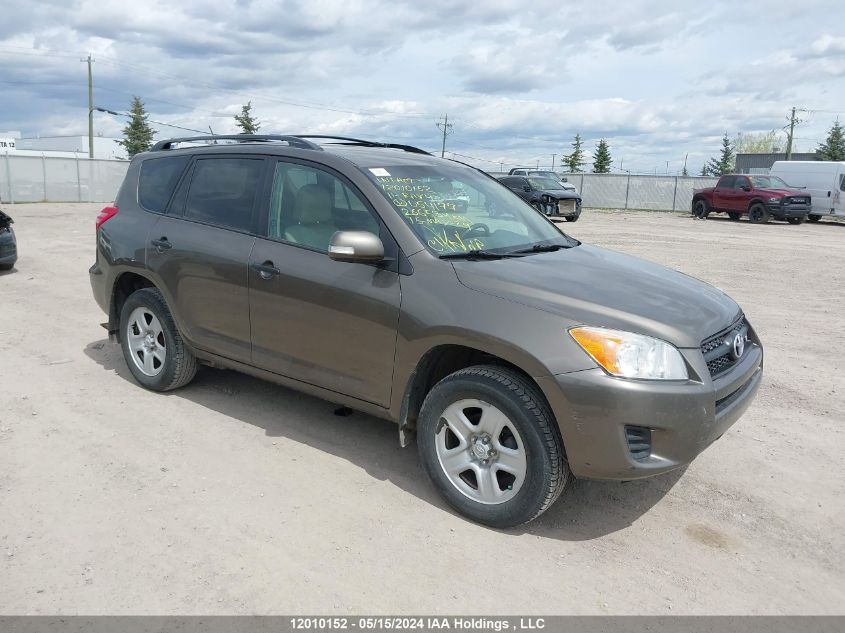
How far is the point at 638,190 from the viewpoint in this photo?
1553 inches

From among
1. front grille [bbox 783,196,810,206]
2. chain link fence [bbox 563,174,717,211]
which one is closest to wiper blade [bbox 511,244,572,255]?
front grille [bbox 783,196,810,206]

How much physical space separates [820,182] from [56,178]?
3323 centimetres

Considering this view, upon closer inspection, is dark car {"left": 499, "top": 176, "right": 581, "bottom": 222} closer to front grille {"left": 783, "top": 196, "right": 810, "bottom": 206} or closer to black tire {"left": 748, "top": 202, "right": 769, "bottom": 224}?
black tire {"left": 748, "top": 202, "right": 769, "bottom": 224}

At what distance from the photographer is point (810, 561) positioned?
3.25 meters

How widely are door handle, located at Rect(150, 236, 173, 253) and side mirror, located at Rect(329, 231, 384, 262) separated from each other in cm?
179

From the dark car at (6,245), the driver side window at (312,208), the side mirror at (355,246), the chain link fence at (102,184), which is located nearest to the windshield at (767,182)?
the chain link fence at (102,184)

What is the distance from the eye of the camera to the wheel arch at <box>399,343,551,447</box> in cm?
362

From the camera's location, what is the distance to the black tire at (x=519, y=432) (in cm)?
323

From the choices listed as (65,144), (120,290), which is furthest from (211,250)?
(65,144)

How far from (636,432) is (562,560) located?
2.24 feet

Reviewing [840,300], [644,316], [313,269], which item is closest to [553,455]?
[644,316]

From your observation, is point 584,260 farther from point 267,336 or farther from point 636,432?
point 267,336

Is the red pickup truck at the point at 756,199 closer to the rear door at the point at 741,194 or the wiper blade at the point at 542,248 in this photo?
the rear door at the point at 741,194

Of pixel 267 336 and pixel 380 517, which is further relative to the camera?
pixel 267 336
